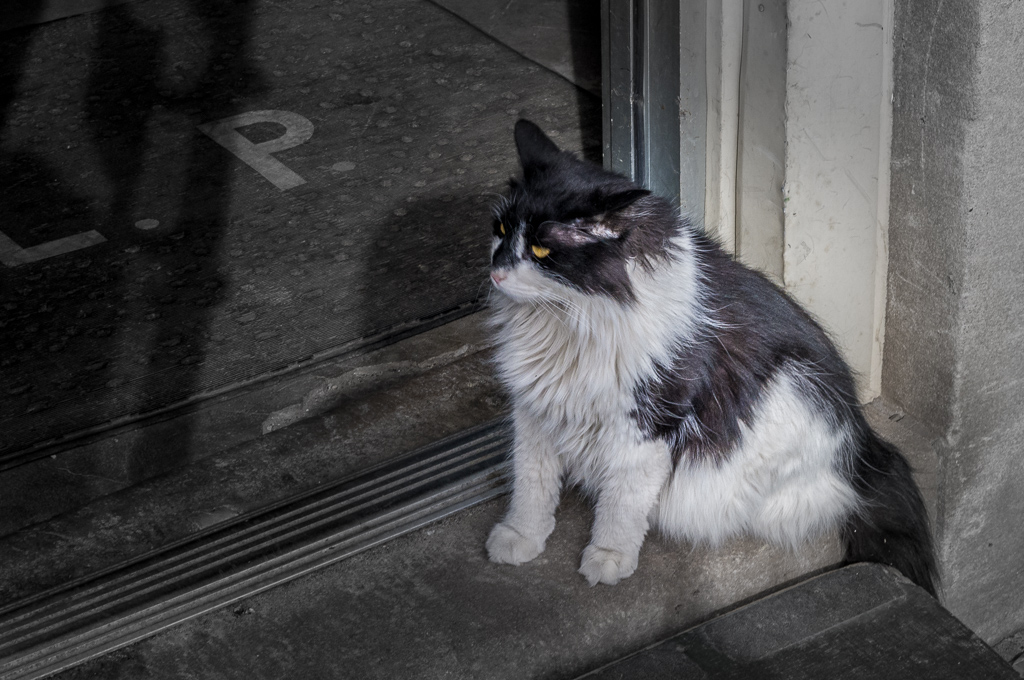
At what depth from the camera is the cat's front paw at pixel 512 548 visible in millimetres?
2209

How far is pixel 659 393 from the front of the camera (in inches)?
76.9

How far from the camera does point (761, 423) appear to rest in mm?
2078

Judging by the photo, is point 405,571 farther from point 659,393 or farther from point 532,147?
point 532,147

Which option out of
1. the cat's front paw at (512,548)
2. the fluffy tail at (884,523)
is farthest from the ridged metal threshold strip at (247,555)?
the fluffy tail at (884,523)

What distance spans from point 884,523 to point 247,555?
1.46 meters

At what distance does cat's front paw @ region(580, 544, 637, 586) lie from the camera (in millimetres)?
2129

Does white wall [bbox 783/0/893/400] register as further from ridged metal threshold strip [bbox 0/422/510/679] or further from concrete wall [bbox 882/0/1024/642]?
ridged metal threshold strip [bbox 0/422/510/679]

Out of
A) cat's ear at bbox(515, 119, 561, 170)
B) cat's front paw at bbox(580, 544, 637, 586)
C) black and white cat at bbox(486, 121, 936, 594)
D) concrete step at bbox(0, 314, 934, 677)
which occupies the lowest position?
concrete step at bbox(0, 314, 934, 677)

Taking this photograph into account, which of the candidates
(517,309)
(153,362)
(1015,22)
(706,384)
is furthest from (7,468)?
(1015,22)

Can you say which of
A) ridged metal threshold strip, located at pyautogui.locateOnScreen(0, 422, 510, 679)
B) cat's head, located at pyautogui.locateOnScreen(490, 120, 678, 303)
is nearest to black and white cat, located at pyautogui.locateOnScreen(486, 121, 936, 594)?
cat's head, located at pyautogui.locateOnScreen(490, 120, 678, 303)

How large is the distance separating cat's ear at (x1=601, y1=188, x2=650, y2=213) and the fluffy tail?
0.93 m

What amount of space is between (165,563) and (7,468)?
2.74 feet

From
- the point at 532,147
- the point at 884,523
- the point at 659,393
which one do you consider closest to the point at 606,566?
the point at 659,393

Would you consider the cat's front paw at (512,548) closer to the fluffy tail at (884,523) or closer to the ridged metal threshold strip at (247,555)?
the ridged metal threshold strip at (247,555)
